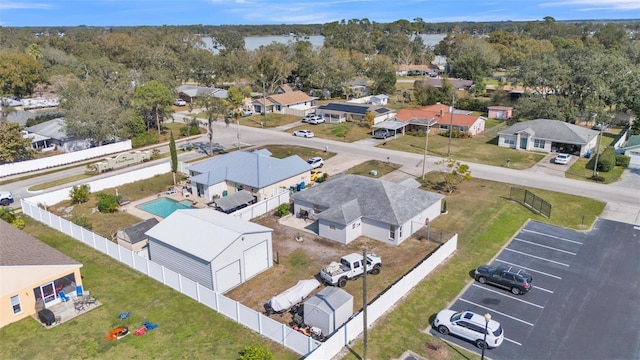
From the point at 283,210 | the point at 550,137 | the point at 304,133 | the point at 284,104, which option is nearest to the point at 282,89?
the point at 284,104

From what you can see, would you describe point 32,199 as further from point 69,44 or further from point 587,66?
point 69,44

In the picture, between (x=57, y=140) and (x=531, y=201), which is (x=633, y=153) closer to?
(x=531, y=201)

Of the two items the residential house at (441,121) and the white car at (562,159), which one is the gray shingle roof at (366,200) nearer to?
the white car at (562,159)

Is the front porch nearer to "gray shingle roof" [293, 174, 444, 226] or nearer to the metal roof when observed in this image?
the metal roof

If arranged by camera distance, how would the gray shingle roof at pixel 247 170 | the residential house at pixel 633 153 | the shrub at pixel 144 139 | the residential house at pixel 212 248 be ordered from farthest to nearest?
1. the shrub at pixel 144 139
2. the residential house at pixel 633 153
3. the gray shingle roof at pixel 247 170
4. the residential house at pixel 212 248

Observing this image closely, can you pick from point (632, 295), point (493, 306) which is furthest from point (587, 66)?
point (493, 306)

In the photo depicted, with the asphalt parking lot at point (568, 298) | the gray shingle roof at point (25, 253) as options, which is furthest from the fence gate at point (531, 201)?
the gray shingle roof at point (25, 253)
